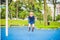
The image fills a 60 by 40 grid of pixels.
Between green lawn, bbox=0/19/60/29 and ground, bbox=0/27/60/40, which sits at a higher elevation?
green lawn, bbox=0/19/60/29

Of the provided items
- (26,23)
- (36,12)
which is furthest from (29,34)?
(36,12)

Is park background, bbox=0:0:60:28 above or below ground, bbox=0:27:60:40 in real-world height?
Answer: above

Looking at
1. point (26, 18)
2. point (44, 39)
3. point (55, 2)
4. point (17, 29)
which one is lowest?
point (44, 39)

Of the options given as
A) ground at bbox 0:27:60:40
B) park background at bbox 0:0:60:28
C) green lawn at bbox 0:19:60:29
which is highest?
park background at bbox 0:0:60:28

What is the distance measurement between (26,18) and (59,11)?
726mm

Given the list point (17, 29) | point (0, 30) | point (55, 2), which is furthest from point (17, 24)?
point (55, 2)

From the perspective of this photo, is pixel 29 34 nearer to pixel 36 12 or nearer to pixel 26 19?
pixel 26 19

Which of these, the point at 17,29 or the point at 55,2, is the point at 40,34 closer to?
the point at 17,29

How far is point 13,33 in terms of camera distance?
132 inches

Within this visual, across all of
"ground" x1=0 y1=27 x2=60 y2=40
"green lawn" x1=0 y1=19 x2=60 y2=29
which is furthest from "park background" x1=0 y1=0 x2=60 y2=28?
"ground" x1=0 y1=27 x2=60 y2=40

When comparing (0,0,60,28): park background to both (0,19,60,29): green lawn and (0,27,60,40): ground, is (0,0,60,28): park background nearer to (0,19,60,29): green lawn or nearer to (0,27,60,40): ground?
(0,19,60,29): green lawn

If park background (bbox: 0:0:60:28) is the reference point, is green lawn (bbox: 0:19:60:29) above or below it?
below

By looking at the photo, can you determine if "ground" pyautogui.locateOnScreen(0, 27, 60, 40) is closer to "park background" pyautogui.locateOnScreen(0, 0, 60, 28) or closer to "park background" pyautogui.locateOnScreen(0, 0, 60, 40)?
"park background" pyautogui.locateOnScreen(0, 0, 60, 40)

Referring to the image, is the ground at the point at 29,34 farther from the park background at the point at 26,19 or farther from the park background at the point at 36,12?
the park background at the point at 36,12
